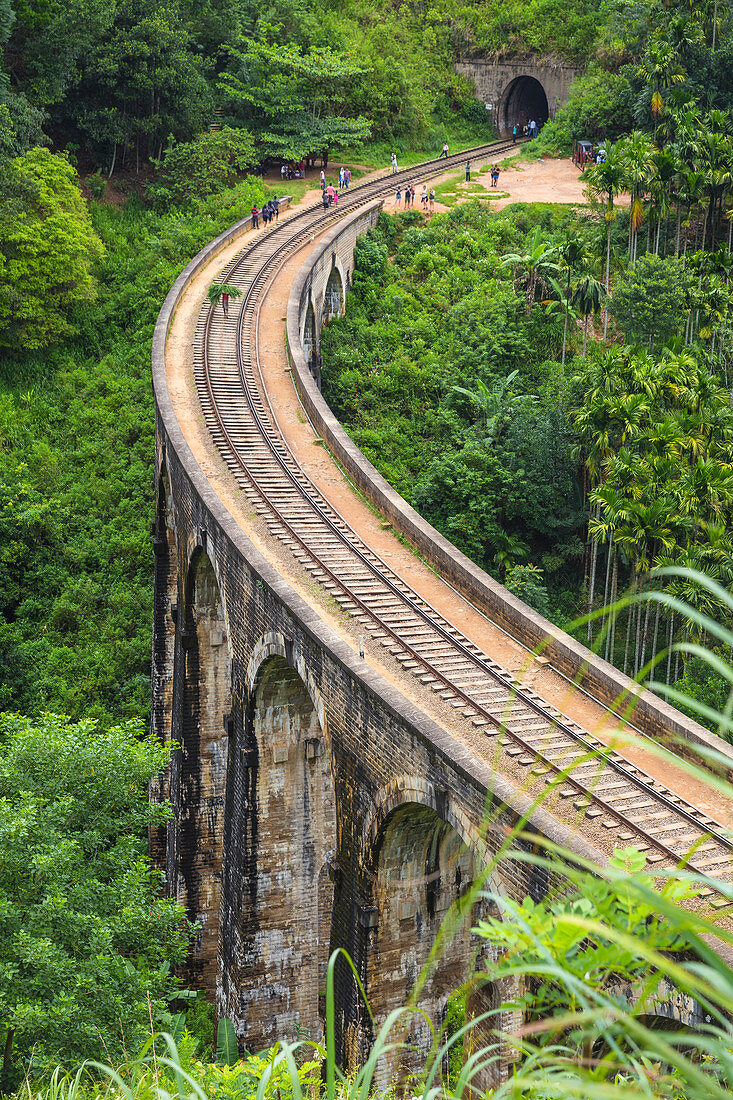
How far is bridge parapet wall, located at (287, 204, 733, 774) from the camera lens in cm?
1532

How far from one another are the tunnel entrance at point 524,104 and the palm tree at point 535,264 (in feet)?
78.2

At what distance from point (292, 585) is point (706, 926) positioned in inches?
661

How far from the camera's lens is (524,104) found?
218 feet

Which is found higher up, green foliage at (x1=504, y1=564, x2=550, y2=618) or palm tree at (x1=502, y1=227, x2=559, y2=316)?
palm tree at (x1=502, y1=227, x2=559, y2=316)

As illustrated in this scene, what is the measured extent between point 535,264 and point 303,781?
86.1ft

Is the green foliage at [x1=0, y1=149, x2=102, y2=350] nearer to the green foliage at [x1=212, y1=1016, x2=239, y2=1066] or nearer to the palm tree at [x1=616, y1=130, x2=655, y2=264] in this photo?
the palm tree at [x1=616, y1=130, x2=655, y2=264]

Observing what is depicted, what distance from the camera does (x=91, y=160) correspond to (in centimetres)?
4988

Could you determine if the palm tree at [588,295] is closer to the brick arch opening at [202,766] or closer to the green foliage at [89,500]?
the green foliage at [89,500]

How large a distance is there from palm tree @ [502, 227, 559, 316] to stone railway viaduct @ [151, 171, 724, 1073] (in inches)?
546

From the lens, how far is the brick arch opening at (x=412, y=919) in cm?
1627

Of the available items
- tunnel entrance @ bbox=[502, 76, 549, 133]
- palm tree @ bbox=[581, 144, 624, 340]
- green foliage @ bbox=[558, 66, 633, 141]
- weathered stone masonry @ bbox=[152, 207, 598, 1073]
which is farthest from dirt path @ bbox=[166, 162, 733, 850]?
tunnel entrance @ bbox=[502, 76, 549, 133]

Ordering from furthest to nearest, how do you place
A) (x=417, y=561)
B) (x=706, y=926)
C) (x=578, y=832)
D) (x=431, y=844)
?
(x=417, y=561), (x=431, y=844), (x=578, y=832), (x=706, y=926)

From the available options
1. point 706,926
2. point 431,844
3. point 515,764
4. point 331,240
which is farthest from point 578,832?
point 331,240

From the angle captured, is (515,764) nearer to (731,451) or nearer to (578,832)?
(578,832)
